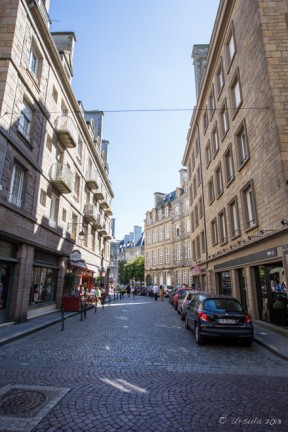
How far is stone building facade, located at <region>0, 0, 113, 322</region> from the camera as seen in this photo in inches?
436

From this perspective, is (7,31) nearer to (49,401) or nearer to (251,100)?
(251,100)

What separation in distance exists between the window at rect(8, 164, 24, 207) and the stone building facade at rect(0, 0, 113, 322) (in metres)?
0.04

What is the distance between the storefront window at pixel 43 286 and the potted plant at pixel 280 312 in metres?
10.9

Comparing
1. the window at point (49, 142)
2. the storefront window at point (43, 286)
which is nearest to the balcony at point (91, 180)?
the window at point (49, 142)

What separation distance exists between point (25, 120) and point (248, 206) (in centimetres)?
1159

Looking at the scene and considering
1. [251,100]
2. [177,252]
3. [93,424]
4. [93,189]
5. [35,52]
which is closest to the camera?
[93,424]

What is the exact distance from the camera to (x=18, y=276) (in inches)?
460

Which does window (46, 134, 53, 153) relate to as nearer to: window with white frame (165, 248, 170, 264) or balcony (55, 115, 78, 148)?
balcony (55, 115, 78, 148)

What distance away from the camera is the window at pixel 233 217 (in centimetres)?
1540

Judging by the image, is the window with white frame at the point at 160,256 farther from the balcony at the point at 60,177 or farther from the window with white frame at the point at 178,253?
the balcony at the point at 60,177

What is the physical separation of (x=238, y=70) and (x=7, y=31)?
11069 mm

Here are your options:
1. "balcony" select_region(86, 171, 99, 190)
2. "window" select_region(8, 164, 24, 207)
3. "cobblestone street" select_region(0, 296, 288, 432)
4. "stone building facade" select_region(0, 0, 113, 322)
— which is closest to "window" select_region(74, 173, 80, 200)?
"stone building facade" select_region(0, 0, 113, 322)

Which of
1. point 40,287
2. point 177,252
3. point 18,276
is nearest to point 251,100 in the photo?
point 18,276

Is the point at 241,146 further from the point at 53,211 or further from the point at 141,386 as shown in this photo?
the point at 141,386
